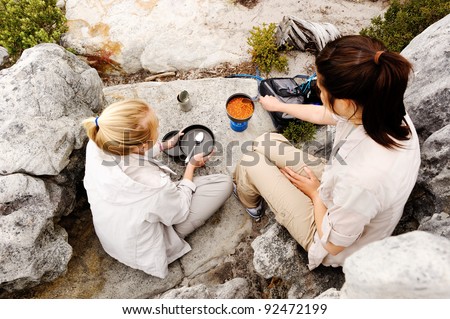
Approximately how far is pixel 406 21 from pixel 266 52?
7.31 ft

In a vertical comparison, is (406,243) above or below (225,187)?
above

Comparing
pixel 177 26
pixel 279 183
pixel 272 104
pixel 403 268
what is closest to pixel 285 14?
pixel 177 26

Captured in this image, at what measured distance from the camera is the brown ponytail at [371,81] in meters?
2.20

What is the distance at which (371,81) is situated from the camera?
2.23m

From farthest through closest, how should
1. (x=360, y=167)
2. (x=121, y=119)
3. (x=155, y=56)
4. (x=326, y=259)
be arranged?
(x=155, y=56), (x=326, y=259), (x=121, y=119), (x=360, y=167)

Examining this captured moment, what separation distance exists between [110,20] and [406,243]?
6377 mm

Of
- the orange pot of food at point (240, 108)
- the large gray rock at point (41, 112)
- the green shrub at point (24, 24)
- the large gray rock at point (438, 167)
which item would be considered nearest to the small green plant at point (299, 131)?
the orange pot of food at point (240, 108)

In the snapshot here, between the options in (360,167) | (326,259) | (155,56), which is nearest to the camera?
(360,167)

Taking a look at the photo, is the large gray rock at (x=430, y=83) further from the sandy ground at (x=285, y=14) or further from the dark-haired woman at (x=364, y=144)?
the sandy ground at (x=285, y=14)

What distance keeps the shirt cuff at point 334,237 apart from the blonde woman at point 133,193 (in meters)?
1.43

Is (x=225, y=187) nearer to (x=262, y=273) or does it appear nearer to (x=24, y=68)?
(x=262, y=273)

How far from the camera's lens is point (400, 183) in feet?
7.77
